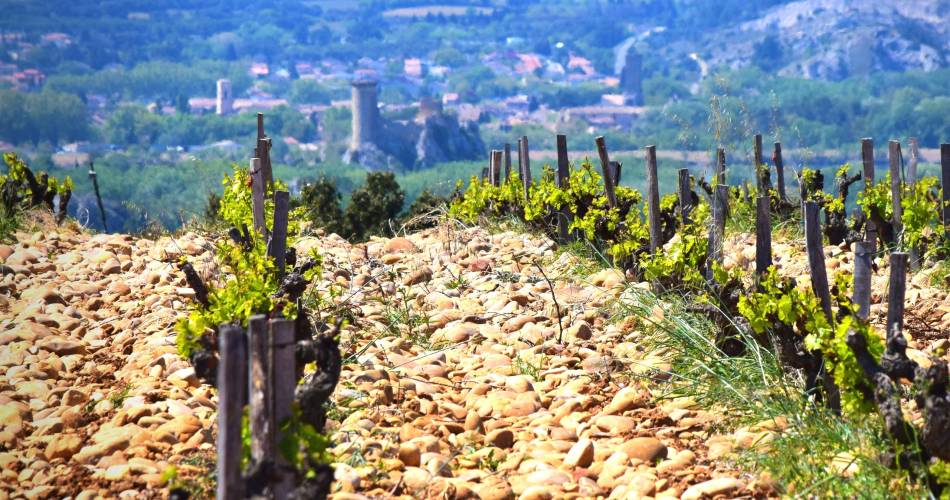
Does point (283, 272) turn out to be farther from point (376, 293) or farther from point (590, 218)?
point (590, 218)

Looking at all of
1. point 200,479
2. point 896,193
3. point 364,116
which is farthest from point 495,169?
point 364,116

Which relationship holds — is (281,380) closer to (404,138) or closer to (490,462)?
(490,462)

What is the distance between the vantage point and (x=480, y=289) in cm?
800

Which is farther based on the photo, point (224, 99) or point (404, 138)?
point (224, 99)

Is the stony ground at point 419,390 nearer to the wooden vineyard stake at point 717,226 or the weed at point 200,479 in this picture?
the weed at point 200,479

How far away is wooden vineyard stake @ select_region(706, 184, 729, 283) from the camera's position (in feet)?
21.4

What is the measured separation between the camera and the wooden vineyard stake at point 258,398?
3.39 meters

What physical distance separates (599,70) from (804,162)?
19139 centimetres

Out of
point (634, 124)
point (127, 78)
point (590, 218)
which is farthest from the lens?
point (127, 78)

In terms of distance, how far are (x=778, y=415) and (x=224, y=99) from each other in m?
149

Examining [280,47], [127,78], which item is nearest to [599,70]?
[280,47]

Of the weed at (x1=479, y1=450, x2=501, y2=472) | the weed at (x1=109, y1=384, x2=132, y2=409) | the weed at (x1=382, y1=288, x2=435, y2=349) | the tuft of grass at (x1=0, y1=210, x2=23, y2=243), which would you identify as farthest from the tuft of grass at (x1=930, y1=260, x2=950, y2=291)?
the tuft of grass at (x1=0, y1=210, x2=23, y2=243)

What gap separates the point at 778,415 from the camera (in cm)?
476

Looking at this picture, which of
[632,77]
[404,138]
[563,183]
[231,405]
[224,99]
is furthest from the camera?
[632,77]
